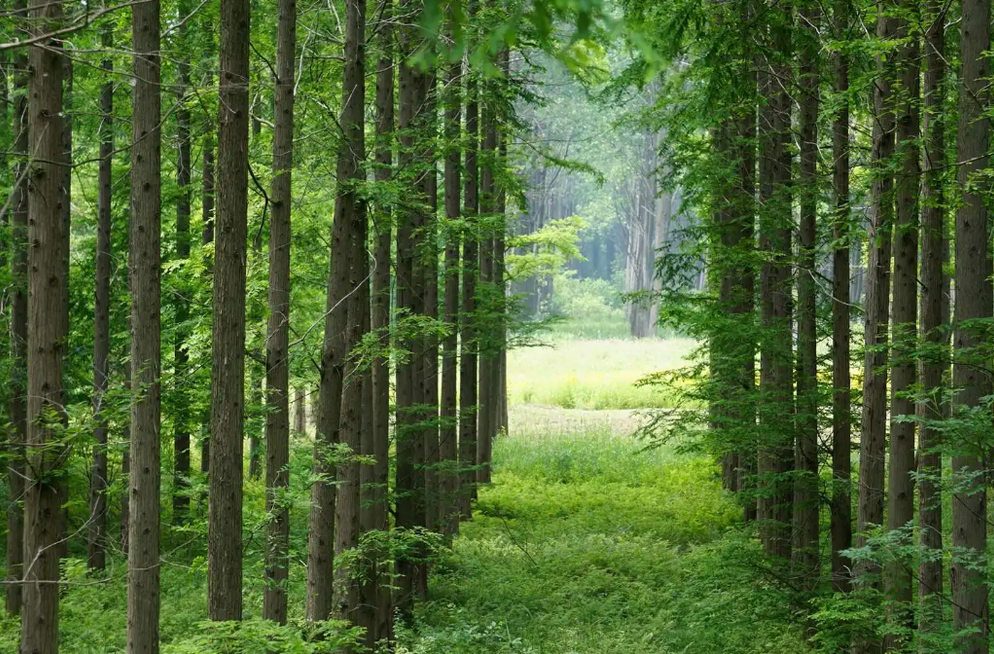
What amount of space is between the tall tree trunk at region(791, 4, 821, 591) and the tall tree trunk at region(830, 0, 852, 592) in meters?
0.25

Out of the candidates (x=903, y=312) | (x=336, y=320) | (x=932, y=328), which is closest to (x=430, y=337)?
(x=336, y=320)

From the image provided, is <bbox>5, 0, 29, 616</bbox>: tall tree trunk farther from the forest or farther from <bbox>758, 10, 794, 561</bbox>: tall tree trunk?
<bbox>758, 10, 794, 561</bbox>: tall tree trunk

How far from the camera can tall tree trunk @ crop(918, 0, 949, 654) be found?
8.50m

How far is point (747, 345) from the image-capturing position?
42.4 ft

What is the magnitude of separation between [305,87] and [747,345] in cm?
655

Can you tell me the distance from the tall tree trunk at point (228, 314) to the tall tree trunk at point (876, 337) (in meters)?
6.11

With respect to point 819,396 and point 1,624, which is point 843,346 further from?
point 1,624

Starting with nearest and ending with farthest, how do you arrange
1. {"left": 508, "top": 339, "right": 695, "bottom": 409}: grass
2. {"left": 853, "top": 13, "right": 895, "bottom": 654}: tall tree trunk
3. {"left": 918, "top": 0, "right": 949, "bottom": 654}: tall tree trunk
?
{"left": 918, "top": 0, "right": 949, "bottom": 654}: tall tree trunk < {"left": 853, "top": 13, "right": 895, "bottom": 654}: tall tree trunk < {"left": 508, "top": 339, "right": 695, "bottom": 409}: grass

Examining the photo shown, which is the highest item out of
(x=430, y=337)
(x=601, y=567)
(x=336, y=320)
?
(x=336, y=320)

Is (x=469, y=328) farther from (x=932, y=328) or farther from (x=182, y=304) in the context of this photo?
(x=932, y=328)

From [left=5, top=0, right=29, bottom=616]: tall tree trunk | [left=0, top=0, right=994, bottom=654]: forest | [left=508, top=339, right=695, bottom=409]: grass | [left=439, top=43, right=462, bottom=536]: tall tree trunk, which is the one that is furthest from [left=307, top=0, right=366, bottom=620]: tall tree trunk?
[left=508, top=339, right=695, bottom=409]: grass

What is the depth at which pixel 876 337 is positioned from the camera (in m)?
10.1

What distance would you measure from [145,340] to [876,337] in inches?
283

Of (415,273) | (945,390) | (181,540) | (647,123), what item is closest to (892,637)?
(945,390)
